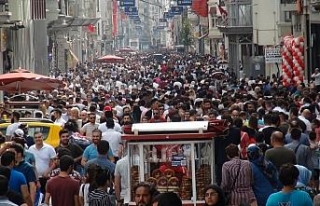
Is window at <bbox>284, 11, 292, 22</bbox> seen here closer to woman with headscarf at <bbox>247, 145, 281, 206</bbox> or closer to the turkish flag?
the turkish flag

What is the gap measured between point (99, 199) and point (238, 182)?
189cm

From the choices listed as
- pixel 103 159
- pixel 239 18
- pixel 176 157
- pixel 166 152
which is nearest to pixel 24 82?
pixel 103 159

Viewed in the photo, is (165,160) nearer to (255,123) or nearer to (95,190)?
(95,190)

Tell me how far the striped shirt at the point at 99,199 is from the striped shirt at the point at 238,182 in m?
1.65

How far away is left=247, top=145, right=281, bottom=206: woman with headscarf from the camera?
13148 mm

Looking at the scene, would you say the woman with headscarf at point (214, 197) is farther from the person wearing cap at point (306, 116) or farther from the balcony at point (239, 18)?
the balcony at point (239, 18)

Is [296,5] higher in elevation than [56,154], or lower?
higher

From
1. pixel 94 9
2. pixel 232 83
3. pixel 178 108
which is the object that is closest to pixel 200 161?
pixel 178 108

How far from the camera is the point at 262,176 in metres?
13.2

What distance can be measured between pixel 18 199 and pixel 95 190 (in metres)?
0.78

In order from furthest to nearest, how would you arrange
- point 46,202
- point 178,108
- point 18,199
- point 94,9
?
1. point 94,9
2. point 178,108
3. point 46,202
4. point 18,199

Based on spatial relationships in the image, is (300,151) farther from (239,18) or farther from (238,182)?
(239,18)

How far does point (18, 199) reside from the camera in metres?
11.7

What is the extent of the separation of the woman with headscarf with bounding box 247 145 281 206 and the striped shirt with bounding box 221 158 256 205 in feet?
0.62
